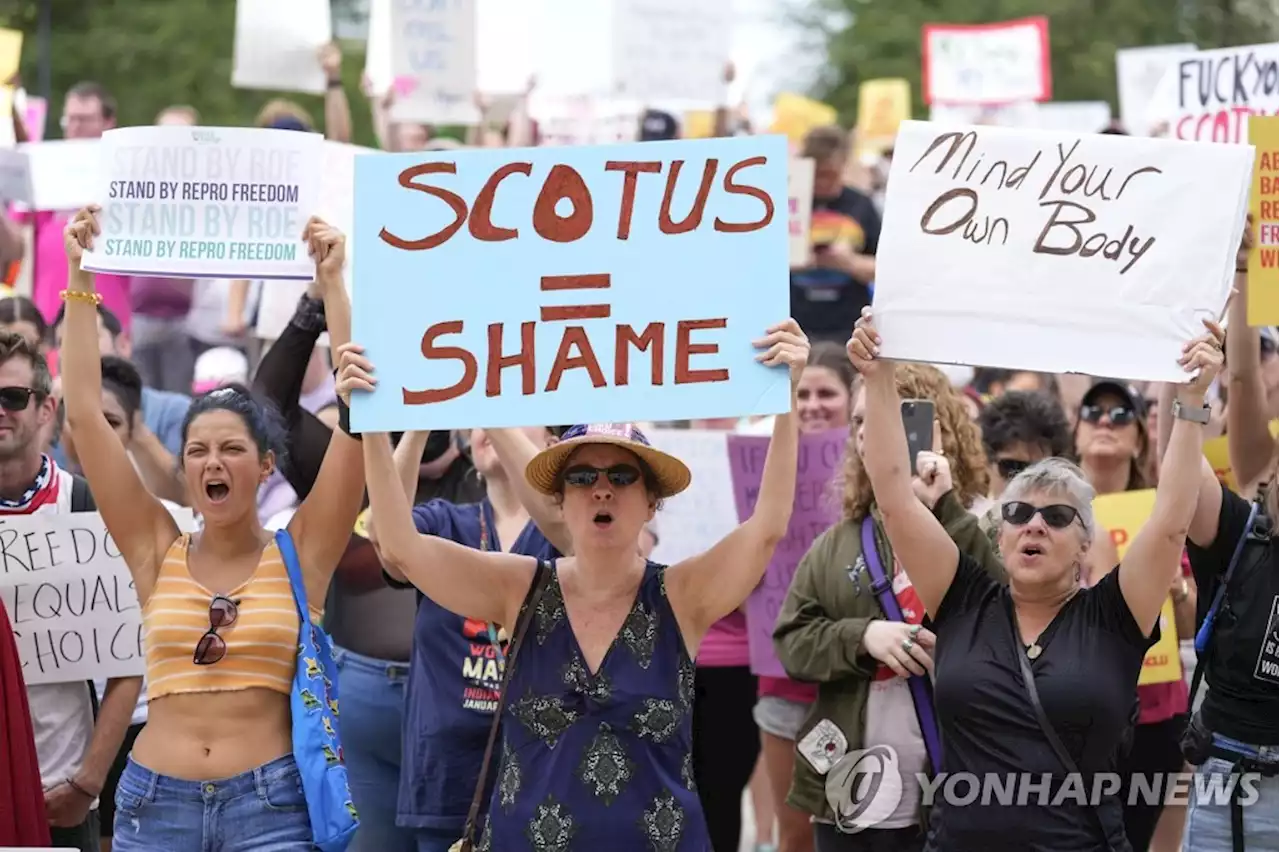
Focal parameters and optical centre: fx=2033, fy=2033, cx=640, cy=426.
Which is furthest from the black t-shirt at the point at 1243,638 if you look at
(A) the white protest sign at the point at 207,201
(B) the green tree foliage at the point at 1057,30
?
(B) the green tree foliage at the point at 1057,30

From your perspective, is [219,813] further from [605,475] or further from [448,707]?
[605,475]

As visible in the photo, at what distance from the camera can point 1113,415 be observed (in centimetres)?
694

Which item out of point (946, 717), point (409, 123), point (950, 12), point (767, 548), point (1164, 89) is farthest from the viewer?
point (950, 12)

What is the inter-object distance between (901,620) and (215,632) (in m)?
2.03

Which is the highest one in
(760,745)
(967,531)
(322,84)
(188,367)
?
(322,84)

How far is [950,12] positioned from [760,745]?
26162 mm

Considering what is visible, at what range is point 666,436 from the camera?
766cm

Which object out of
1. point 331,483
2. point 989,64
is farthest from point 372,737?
point 989,64

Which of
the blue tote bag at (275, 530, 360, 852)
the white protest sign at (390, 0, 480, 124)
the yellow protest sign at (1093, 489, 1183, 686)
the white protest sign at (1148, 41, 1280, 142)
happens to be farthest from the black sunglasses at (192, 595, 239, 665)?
the white protest sign at (390, 0, 480, 124)

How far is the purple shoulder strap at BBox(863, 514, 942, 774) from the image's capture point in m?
5.78

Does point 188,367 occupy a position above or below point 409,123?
below

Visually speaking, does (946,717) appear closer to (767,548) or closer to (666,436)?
(767,548)

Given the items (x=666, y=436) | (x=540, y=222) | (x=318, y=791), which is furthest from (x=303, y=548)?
(x=666, y=436)

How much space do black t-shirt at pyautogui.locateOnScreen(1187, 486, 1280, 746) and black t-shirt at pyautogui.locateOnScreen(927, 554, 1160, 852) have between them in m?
0.35
